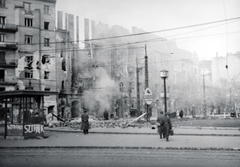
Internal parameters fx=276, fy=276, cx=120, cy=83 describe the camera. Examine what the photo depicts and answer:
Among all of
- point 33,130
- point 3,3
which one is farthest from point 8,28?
point 33,130

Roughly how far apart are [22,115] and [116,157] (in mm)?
7558

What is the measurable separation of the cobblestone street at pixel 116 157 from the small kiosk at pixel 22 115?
3.34 m

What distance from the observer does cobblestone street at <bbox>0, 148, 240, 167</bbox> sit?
8586 mm

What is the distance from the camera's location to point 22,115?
15094 mm

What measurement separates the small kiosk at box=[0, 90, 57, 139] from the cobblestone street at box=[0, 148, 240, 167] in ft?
11.0

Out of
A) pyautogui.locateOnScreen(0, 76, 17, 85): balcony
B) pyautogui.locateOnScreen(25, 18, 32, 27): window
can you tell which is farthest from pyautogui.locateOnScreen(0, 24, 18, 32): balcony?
pyautogui.locateOnScreen(0, 76, 17, 85): balcony

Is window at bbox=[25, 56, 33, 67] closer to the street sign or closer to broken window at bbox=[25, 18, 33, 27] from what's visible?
broken window at bbox=[25, 18, 33, 27]

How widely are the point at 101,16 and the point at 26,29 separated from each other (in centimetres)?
873

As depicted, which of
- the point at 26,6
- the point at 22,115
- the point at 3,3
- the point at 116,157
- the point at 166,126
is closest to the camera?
the point at 116,157

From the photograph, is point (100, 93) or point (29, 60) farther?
point (100, 93)

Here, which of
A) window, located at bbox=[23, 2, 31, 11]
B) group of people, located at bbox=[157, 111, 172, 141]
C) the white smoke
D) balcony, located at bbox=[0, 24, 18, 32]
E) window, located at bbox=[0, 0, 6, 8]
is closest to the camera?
group of people, located at bbox=[157, 111, 172, 141]

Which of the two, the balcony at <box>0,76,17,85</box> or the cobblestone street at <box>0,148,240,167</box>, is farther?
the balcony at <box>0,76,17,85</box>

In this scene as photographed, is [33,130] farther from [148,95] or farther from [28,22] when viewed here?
[28,22]

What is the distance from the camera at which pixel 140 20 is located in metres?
15.1
